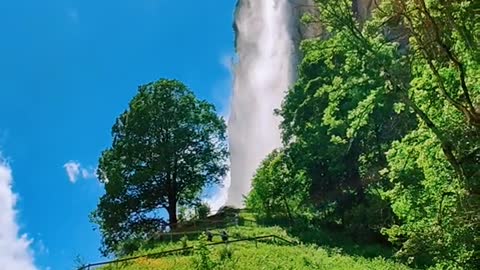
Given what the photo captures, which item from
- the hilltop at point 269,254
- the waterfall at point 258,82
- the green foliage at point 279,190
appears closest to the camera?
the hilltop at point 269,254

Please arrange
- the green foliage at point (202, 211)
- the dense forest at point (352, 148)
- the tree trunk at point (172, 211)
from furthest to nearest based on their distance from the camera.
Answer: the green foliage at point (202, 211) < the tree trunk at point (172, 211) < the dense forest at point (352, 148)

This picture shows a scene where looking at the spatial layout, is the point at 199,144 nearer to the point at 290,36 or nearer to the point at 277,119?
the point at 277,119

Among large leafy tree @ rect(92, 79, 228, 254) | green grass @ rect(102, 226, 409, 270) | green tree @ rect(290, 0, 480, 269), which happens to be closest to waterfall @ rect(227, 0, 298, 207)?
large leafy tree @ rect(92, 79, 228, 254)

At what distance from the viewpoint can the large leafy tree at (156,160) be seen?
43.9m

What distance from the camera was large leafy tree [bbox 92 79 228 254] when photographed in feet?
144

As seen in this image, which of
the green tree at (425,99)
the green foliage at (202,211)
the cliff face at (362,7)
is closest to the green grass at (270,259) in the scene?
the green tree at (425,99)

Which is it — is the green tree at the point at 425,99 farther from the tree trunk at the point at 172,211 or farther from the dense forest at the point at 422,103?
the tree trunk at the point at 172,211

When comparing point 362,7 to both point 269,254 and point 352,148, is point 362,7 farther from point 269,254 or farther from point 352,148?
point 269,254

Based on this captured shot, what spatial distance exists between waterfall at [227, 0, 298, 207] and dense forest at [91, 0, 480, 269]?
1850cm

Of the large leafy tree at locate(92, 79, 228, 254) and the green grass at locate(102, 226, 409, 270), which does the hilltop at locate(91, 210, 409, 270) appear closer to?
the green grass at locate(102, 226, 409, 270)

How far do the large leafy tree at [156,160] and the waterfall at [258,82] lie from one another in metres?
16.8

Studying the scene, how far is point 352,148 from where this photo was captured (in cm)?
3631

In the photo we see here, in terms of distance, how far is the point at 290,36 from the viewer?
2800 inches

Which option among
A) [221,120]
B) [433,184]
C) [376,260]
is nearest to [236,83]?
[221,120]
